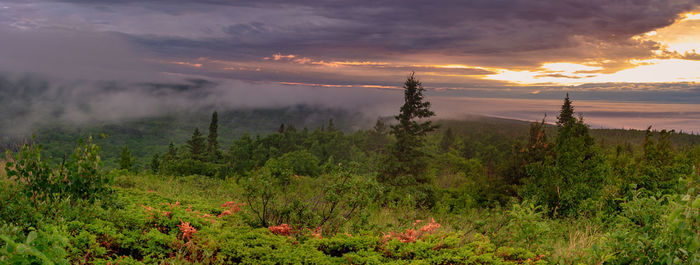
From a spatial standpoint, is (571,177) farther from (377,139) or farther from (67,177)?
(377,139)

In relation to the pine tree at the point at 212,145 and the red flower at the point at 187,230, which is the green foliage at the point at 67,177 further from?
the pine tree at the point at 212,145

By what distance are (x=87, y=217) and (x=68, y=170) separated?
910 mm

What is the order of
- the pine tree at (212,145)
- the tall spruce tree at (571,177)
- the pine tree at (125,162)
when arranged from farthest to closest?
1. the pine tree at (212,145)
2. the pine tree at (125,162)
3. the tall spruce tree at (571,177)

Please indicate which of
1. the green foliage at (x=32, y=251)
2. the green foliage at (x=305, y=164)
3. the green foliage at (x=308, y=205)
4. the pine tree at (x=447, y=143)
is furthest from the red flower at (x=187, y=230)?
the pine tree at (x=447, y=143)

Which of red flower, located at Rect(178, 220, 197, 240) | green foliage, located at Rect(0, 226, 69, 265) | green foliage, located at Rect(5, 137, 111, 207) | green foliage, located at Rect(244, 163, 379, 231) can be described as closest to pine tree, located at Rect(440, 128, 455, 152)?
green foliage, located at Rect(244, 163, 379, 231)

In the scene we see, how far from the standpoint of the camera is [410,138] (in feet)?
83.1

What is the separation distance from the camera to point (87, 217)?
6.04 metres

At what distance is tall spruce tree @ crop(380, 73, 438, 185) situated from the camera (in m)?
25.0

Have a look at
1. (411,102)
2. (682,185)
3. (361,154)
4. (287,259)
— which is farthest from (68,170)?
(361,154)

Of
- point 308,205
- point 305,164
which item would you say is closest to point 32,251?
point 308,205

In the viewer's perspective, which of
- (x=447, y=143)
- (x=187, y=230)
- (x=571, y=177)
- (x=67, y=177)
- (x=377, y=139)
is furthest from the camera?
(x=377, y=139)

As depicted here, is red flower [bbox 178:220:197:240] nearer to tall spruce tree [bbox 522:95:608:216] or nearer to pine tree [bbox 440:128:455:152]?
tall spruce tree [bbox 522:95:608:216]

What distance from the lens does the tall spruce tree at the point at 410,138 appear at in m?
25.0

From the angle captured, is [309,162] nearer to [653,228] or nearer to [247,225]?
[247,225]
